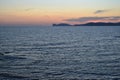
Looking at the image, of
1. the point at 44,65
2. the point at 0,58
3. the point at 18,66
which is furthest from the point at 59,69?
the point at 0,58

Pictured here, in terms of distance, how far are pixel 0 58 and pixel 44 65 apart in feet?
41.9

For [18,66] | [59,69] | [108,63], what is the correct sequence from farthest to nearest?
[108,63] → [18,66] → [59,69]

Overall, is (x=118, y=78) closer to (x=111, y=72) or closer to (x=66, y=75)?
(x=111, y=72)

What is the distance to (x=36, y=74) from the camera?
37.0 m

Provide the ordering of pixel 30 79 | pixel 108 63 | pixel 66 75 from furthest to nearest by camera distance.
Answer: pixel 108 63 → pixel 66 75 → pixel 30 79

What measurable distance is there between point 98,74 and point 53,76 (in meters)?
7.04

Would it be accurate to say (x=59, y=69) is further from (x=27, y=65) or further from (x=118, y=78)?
(x=118, y=78)

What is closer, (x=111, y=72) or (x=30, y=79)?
(x=30, y=79)

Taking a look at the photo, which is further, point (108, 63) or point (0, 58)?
point (0, 58)

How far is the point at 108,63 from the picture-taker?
46750mm

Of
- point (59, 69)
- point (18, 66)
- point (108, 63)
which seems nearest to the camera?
point (59, 69)

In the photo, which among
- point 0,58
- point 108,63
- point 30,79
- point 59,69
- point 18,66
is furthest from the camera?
point 0,58

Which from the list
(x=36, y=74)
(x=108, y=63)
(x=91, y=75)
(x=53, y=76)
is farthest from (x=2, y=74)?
(x=108, y=63)

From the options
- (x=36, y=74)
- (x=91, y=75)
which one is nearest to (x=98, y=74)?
(x=91, y=75)
